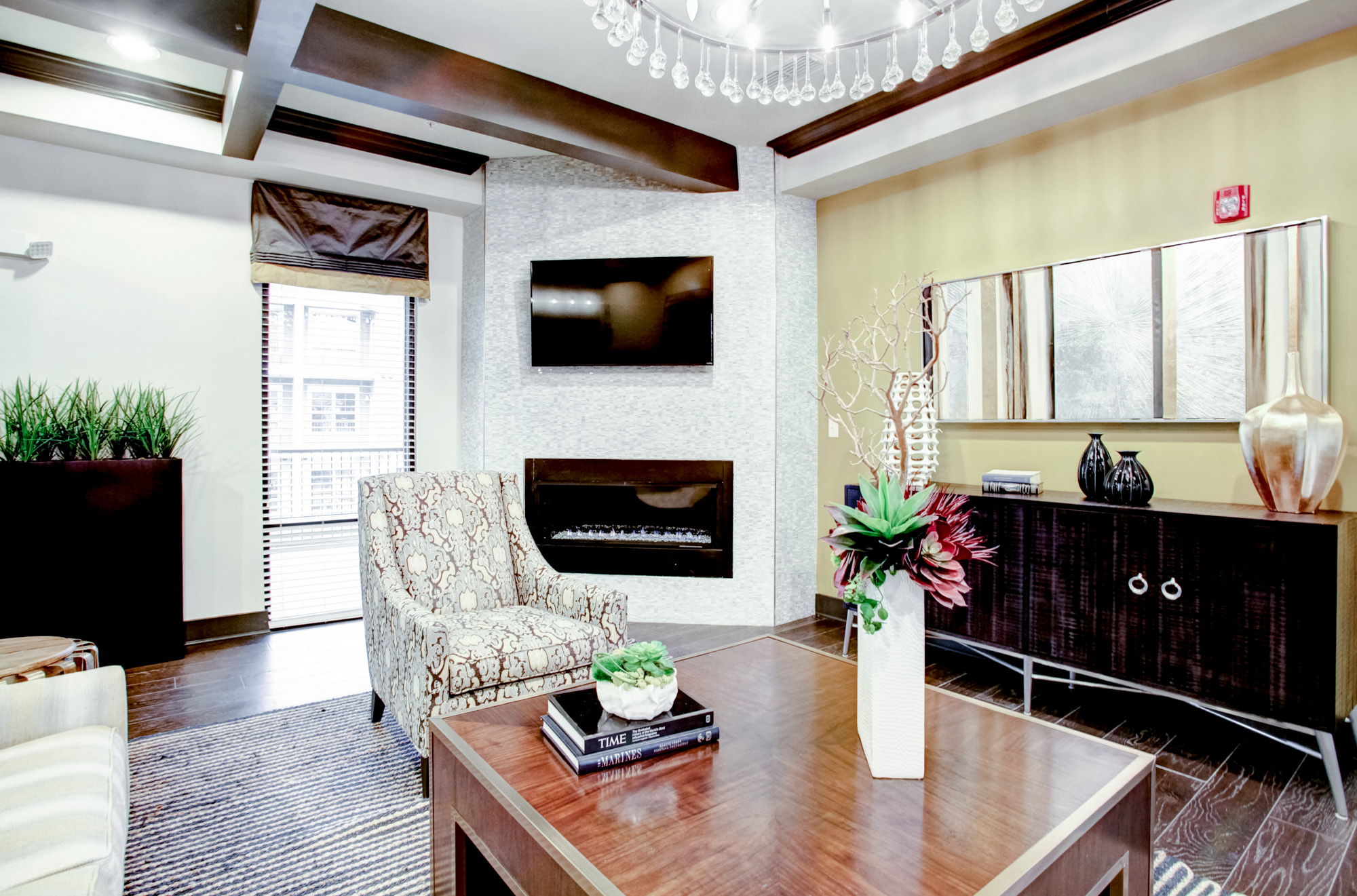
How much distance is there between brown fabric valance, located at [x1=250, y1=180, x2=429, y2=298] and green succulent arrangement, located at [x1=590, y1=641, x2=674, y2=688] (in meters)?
3.55

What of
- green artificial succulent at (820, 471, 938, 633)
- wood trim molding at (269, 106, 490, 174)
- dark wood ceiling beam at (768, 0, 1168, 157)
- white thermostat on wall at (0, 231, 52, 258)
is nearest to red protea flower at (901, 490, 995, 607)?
green artificial succulent at (820, 471, 938, 633)

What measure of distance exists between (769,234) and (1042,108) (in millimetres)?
1503

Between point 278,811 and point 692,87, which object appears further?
point 692,87

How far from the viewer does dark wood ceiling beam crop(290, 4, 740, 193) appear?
2.72 meters

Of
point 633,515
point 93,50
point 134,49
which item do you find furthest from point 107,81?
point 633,515

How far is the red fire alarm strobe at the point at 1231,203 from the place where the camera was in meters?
2.53

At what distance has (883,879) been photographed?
979 millimetres

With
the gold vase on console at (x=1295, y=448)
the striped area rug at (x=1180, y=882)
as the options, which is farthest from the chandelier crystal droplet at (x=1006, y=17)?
the striped area rug at (x=1180, y=882)

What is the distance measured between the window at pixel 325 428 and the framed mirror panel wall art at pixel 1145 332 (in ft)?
10.8

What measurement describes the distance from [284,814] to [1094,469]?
302 cm

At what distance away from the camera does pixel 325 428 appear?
4.15 metres

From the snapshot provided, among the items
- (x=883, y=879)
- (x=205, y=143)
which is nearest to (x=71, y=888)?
(x=883, y=879)

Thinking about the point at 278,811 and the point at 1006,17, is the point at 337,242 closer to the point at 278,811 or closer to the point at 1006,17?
the point at 278,811

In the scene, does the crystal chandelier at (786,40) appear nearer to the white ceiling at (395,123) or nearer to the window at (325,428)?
the white ceiling at (395,123)
